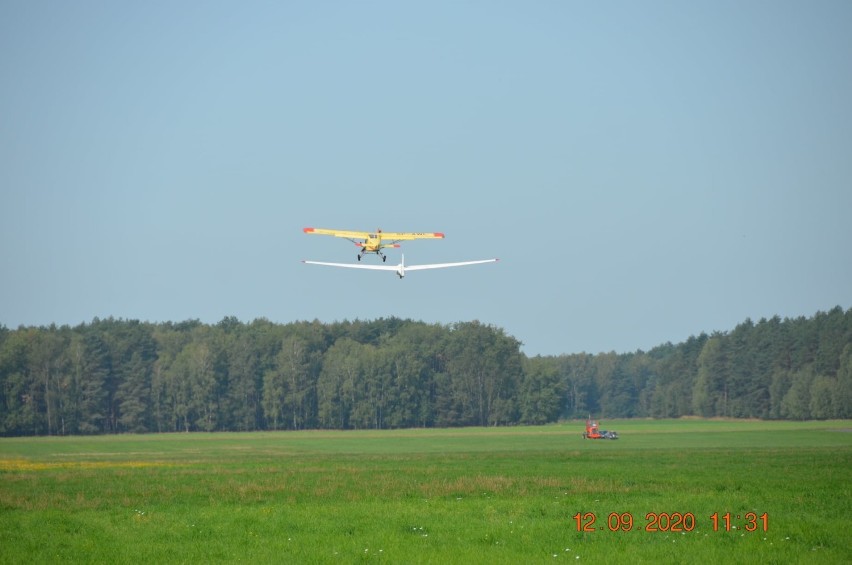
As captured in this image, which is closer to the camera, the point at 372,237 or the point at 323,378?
Answer: the point at 372,237

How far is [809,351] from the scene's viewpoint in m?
152

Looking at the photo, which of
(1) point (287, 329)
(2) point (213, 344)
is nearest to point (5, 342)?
(2) point (213, 344)

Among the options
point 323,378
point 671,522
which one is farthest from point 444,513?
point 323,378

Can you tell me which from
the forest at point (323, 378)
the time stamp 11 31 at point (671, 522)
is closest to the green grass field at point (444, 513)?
the time stamp 11 31 at point (671, 522)

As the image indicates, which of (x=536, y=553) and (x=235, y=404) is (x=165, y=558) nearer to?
(x=536, y=553)

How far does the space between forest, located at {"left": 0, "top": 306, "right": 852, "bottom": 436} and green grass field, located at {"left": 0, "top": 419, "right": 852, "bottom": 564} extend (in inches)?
3948

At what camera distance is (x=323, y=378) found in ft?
534

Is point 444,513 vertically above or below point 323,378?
below

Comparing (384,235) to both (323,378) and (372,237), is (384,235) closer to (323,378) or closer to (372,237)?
(372,237)

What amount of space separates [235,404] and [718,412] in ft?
241

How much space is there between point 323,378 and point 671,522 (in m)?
A: 136

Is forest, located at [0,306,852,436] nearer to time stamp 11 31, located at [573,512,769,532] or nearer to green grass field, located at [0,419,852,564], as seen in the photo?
green grass field, located at [0,419,852,564]

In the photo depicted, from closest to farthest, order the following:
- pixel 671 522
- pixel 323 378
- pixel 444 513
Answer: pixel 671 522 < pixel 444 513 < pixel 323 378

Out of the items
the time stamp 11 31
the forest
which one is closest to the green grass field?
the time stamp 11 31
